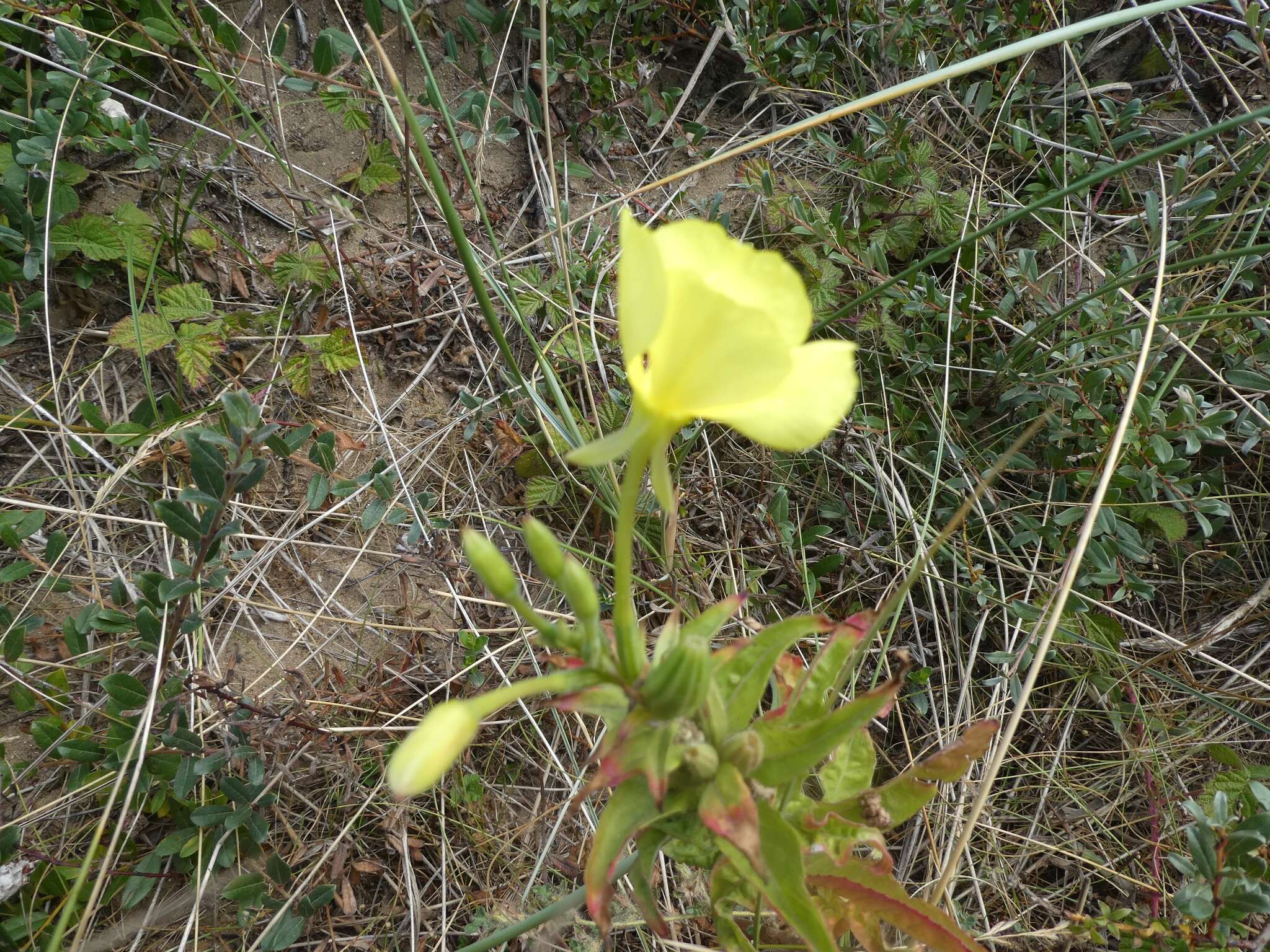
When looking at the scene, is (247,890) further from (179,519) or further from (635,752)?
(635,752)

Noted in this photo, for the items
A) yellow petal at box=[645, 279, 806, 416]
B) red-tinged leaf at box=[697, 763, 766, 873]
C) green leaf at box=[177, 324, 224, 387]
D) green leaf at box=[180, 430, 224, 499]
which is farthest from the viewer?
green leaf at box=[177, 324, 224, 387]

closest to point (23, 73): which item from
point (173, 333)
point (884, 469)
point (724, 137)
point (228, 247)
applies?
point (228, 247)

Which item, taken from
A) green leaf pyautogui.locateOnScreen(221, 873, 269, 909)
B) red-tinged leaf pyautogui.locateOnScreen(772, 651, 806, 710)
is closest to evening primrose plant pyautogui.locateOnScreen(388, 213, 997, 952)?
red-tinged leaf pyautogui.locateOnScreen(772, 651, 806, 710)

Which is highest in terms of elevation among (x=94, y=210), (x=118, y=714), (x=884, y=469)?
(x=94, y=210)

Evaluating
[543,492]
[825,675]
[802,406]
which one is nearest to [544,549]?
[802,406]

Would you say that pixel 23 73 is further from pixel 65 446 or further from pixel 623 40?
pixel 623 40

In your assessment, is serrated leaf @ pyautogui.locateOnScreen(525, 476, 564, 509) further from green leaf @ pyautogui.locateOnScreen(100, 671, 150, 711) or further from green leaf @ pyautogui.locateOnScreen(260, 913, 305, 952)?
green leaf @ pyautogui.locateOnScreen(260, 913, 305, 952)
